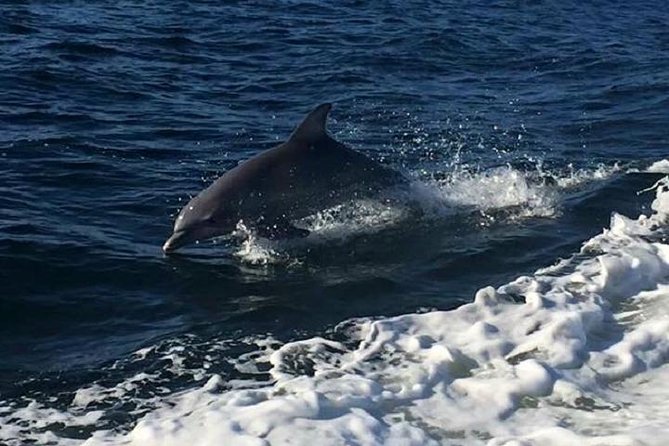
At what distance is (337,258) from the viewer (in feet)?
32.9

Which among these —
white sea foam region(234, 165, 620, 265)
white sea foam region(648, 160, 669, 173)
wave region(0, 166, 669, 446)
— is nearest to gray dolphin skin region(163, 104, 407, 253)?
white sea foam region(234, 165, 620, 265)

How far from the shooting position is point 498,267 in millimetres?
9773

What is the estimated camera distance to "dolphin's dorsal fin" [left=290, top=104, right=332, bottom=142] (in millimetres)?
10695

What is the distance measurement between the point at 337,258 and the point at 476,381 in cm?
326

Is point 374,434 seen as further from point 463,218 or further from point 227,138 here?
point 227,138

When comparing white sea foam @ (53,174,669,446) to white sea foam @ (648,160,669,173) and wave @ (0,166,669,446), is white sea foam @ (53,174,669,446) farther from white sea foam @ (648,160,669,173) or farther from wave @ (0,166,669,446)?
white sea foam @ (648,160,669,173)

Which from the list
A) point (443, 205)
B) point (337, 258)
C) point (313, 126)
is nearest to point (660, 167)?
point (443, 205)

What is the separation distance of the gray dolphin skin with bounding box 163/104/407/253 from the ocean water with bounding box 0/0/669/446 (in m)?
0.20

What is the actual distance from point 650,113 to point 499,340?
10175 millimetres

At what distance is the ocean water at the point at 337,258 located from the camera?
667 cm

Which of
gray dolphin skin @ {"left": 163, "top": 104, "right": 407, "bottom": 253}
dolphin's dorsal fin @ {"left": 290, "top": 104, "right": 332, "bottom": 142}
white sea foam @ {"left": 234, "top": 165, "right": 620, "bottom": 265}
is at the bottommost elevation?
white sea foam @ {"left": 234, "top": 165, "right": 620, "bottom": 265}

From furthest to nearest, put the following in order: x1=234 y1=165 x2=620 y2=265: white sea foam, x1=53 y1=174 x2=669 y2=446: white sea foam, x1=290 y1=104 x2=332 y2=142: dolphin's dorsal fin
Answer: x1=290 y1=104 x2=332 y2=142: dolphin's dorsal fin
x1=234 y1=165 x2=620 y2=265: white sea foam
x1=53 y1=174 x2=669 y2=446: white sea foam

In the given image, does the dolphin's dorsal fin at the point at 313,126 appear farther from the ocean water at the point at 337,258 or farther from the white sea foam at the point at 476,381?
the white sea foam at the point at 476,381

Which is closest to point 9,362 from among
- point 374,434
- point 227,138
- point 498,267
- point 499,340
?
point 374,434
